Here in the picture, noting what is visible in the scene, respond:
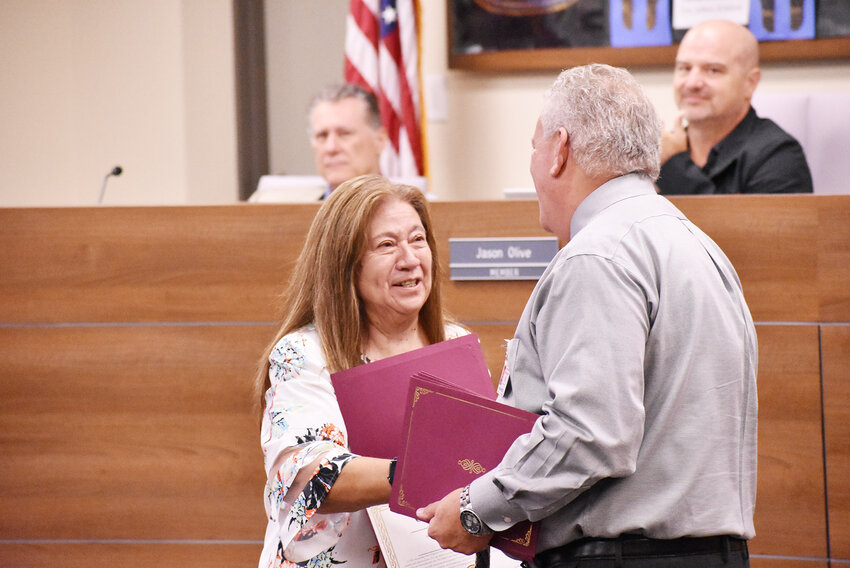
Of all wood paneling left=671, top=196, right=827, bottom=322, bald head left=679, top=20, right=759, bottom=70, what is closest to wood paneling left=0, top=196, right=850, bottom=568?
wood paneling left=671, top=196, right=827, bottom=322

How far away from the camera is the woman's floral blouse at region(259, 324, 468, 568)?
5.36ft

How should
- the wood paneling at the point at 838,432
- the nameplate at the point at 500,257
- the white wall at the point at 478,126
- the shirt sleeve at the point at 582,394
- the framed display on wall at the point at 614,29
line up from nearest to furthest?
the shirt sleeve at the point at 582,394 → the wood paneling at the point at 838,432 → the nameplate at the point at 500,257 → the framed display on wall at the point at 614,29 → the white wall at the point at 478,126

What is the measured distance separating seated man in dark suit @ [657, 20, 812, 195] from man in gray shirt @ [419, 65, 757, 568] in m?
1.85

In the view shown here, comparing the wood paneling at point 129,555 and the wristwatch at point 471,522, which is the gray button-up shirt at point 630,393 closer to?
the wristwatch at point 471,522

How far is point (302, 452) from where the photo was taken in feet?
5.39

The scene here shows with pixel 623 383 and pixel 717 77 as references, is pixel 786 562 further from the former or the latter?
pixel 717 77

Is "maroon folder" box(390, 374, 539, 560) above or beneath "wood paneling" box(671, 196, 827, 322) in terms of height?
beneath

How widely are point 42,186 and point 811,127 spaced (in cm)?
372

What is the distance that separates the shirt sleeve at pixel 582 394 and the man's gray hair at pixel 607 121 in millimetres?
193

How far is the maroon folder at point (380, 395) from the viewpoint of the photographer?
169 cm

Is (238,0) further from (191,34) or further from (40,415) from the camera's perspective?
(40,415)

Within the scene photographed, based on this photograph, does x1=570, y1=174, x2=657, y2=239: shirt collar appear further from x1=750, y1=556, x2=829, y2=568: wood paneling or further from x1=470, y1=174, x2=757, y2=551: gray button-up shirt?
x1=750, y1=556, x2=829, y2=568: wood paneling

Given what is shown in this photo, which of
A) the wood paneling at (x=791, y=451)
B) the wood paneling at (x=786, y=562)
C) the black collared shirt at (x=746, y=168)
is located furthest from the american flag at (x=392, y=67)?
the wood paneling at (x=786, y=562)

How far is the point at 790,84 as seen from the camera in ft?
14.6
